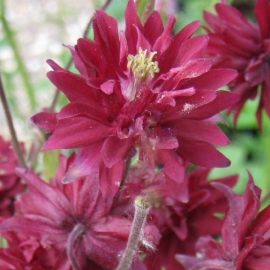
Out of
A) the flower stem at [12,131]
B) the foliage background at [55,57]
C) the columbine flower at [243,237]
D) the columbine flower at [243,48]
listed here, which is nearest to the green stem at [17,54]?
the foliage background at [55,57]

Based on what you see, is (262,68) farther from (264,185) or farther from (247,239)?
(264,185)

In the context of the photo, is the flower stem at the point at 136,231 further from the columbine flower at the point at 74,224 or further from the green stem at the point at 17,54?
the green stem at the point at 17,54

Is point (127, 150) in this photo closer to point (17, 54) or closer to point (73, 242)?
point (73, 242)

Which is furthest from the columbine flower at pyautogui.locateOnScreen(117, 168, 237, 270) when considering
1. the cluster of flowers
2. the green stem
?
the green stem

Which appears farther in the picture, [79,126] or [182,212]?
[182,212]

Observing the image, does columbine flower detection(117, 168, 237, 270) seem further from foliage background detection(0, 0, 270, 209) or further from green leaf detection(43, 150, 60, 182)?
foliage background detection(0, 0, 270, 209)

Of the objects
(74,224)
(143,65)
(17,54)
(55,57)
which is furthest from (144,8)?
(55,57)

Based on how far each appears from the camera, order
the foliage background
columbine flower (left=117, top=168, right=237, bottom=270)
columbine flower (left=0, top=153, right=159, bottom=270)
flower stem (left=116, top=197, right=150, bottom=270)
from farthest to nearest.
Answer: the foliage background
columbine flower (left=117, top=168, right=237, bottom=270)
columbine flower (left=0, top=153, right=159, bottom=270)
flower stem (left=116, top=197, right=150, bottom=270)

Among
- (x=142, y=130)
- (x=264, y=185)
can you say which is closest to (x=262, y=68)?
(x=142, y=130)
